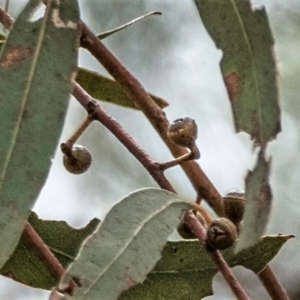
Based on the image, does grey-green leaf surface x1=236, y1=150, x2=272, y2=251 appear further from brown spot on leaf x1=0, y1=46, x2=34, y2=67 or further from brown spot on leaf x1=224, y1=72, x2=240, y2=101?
brown spot on leaf x1=0, y1=46, x2=34, y2=67

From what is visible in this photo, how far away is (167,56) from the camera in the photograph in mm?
2135

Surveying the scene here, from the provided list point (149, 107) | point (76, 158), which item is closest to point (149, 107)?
point (149, 107)

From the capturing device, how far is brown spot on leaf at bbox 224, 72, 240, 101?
1.63 ft

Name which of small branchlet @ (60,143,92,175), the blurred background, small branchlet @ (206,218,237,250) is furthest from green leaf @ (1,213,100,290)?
the blurred background

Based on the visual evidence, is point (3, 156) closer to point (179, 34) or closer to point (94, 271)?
point (94, 271)

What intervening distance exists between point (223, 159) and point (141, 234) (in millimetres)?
1605

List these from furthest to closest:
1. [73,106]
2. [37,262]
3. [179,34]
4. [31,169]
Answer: [179,34] < [73,106] < [37,262] < [31,169]

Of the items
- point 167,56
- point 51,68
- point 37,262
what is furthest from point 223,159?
point 51,68

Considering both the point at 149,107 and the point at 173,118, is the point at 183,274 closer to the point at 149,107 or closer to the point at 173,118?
the point at 149,107

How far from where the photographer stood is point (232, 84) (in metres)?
0.50

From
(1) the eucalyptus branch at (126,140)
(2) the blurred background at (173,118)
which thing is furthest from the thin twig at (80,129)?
(2) the blurred background at (173,118)

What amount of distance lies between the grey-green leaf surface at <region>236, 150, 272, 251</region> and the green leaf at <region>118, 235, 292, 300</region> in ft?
0.61

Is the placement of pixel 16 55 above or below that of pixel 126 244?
above

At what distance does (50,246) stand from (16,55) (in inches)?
9.4
